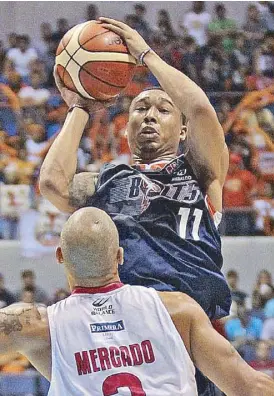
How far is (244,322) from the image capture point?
25.2ft

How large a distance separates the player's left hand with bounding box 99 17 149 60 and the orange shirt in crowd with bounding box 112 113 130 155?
5063 mm

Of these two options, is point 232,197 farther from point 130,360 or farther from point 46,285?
point 130,360

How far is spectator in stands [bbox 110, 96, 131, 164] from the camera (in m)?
8.57

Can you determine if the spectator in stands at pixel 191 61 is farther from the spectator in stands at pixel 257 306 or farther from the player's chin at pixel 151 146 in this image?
the player's chin at pixel 151 146

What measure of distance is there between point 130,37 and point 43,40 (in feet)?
23.1

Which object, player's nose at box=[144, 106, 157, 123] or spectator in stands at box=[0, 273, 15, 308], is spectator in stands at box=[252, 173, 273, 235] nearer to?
spectator in stands at box=[0, 273, 15, 308]

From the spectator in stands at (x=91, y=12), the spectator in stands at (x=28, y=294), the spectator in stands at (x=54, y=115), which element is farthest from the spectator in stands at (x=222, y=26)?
the spectator in stands at (x=28, y=294)

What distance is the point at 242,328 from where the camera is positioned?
761 cm

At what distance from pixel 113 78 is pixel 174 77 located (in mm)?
273

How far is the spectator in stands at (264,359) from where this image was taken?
284 inches

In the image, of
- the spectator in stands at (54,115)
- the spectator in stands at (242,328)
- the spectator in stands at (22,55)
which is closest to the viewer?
the spectator in stands at (242,328)

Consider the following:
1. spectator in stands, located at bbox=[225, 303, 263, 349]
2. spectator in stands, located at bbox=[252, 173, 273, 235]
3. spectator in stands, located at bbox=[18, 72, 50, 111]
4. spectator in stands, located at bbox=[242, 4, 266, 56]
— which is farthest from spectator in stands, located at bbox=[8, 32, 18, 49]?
spectator in stands, located at bbox=[225, 303, 263, 349]

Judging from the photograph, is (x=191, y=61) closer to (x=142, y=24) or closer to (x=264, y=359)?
(x=142, y=24)

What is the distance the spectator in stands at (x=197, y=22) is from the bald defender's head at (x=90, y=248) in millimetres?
8047
